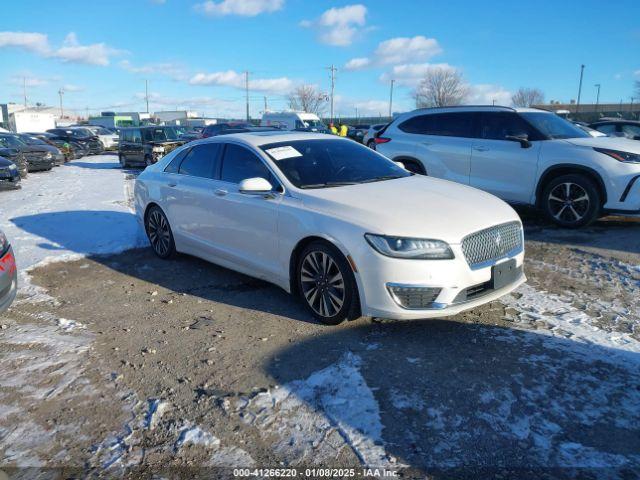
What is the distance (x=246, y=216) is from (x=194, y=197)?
3.35ft

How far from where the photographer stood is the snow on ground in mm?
6801

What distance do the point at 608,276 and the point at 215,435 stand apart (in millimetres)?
4435

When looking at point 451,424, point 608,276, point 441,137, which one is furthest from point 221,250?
point 441,137

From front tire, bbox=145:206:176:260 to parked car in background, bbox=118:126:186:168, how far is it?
12448 mm

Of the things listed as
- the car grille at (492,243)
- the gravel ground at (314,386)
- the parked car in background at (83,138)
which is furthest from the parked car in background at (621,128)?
the parked car in background at (83,138)

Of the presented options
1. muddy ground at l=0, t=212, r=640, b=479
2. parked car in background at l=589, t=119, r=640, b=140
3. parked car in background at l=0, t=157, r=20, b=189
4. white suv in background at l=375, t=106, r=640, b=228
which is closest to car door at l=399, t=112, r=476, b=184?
white suv in background at l=375, t=106, r=640, b=228

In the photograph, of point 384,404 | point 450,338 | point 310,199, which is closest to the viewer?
point 384,404

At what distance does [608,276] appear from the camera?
17.6ft

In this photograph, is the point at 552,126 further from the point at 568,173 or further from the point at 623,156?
the point at 623,156

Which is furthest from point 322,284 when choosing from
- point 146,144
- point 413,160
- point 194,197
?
point 146,144

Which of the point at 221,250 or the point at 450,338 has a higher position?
the point at 221,250

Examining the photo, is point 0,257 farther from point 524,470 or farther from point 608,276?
point 608,276

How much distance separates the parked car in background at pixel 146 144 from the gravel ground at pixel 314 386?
47.1 feet

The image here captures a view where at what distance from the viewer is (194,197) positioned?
5609mm
